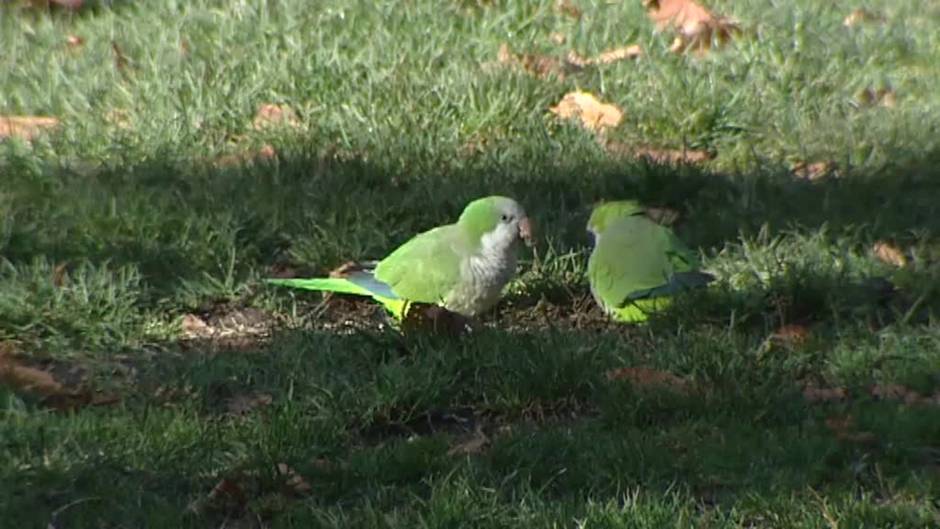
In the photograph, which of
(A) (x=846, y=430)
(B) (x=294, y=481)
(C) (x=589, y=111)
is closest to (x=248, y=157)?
(C) (x=589, y=111)

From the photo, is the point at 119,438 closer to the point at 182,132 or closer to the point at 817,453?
the point at 817,453

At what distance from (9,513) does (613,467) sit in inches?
56.8

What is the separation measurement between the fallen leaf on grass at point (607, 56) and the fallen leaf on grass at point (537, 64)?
0.38 feet

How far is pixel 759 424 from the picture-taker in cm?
466

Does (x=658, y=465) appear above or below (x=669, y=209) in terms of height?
above

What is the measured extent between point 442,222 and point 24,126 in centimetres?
178

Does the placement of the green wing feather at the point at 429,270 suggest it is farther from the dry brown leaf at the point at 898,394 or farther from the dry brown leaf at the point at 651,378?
the dry brown leaf at the point at 898,394

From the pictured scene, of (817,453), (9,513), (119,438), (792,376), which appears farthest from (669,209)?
(9,513)

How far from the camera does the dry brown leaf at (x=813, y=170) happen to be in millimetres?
6645

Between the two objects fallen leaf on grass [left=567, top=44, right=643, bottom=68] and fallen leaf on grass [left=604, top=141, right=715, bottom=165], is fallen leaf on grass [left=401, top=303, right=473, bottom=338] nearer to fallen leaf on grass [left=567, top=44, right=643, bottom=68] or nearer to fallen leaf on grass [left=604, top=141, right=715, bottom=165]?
fallen leaf on grass [left=604, top=141, right=715, bottom=165]

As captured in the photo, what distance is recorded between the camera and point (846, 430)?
15.0 feet

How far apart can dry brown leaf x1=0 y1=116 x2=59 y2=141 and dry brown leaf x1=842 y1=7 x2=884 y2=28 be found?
3720 mm

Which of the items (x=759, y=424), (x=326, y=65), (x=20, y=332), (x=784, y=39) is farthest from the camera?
(x=784, y=39)

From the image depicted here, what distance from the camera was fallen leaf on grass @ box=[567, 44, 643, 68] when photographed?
766cm
